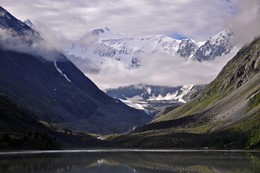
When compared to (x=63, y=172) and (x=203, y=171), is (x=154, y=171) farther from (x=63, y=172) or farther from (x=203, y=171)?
(x=63, y=172)

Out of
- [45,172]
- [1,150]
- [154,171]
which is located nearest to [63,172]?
[45,172]

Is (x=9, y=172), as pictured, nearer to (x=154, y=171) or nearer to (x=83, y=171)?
(x=83, y=171)

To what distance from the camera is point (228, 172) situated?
390ft

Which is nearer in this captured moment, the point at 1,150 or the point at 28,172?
the point at 28,172

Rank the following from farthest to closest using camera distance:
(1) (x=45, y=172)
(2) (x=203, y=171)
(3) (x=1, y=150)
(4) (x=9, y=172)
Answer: (3) (x=1, y=150) < (2) (x=203, y=171) < (1) (x=45, y=172) < (4) (x=9, y=172)

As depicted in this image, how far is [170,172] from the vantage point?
122438mm

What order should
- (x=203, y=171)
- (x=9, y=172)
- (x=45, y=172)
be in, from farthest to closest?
(x=203, y=171) < (x=45, y=172) < (x=9, y=172)

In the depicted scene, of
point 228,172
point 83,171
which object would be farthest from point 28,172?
point 228,172

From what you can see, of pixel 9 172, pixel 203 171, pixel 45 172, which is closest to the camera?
pixel 9 172

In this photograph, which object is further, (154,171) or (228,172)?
(154,171)

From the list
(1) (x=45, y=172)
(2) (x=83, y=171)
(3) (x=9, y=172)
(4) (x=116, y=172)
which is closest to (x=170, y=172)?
(4) (x=116, y=172)

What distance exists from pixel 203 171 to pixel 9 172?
143 ft

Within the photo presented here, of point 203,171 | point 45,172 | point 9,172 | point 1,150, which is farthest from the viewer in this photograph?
point 1,150

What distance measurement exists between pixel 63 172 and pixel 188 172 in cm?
2760
